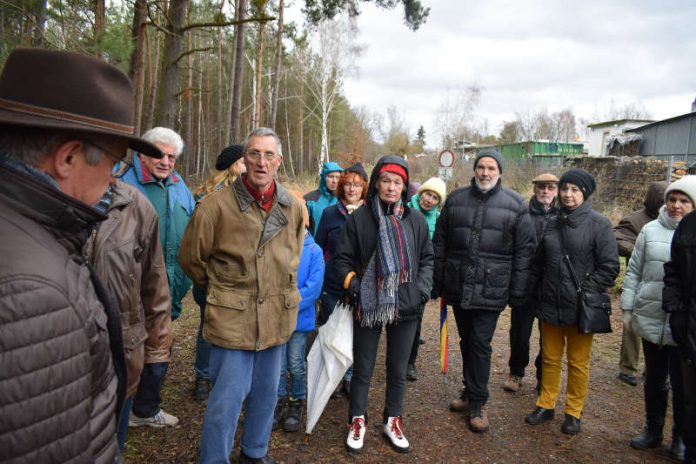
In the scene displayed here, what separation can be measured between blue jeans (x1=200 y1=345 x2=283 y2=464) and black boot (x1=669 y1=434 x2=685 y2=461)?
9.87 ft

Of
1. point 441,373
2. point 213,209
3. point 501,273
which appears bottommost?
point 441,373

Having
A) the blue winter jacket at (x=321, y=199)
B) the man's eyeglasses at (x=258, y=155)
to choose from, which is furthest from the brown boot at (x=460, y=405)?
the man's eyeglasses at (x=258, y=155)

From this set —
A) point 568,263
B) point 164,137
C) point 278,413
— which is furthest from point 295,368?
point 568,263

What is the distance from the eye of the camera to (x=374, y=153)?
175 feet

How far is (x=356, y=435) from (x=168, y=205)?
2.22 metres

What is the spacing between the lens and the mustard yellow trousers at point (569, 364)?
3590 millimetres

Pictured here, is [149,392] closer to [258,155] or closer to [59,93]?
[258,155]

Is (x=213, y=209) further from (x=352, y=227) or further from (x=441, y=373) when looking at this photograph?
(x=441, y=373)

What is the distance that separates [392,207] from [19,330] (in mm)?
2680

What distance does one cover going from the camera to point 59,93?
106 centimetres

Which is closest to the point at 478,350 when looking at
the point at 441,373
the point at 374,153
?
the point at 441,373

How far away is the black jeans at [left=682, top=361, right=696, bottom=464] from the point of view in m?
2.93

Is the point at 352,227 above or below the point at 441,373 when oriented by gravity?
above

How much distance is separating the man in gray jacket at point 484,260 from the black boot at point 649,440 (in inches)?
44.3
